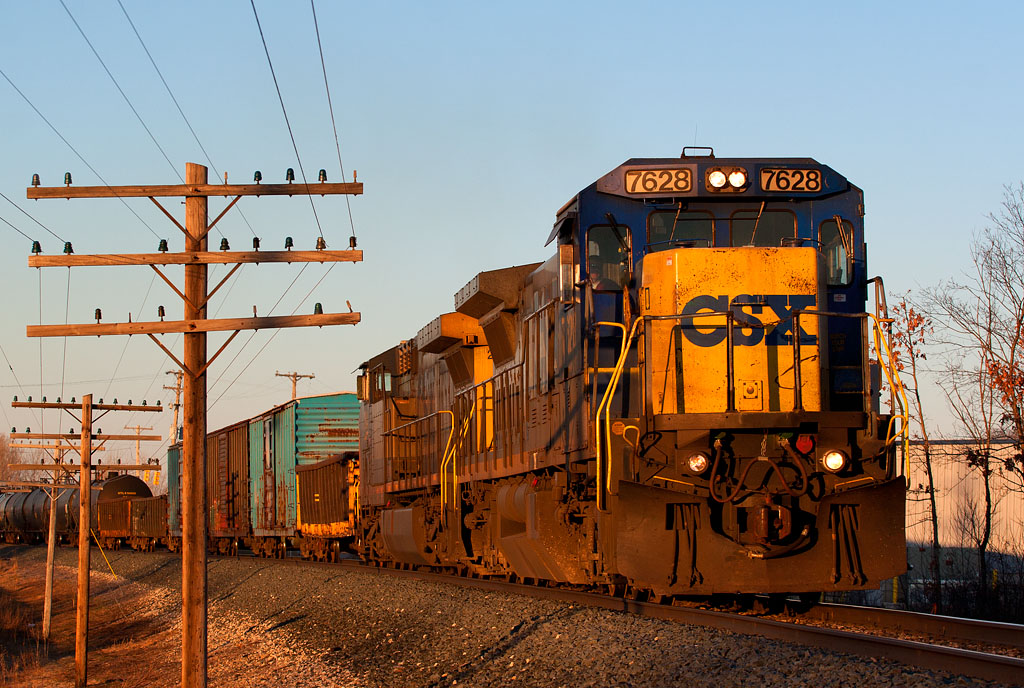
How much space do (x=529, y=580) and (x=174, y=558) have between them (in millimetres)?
21102

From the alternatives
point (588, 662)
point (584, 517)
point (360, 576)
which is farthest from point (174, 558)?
point (588, 662)

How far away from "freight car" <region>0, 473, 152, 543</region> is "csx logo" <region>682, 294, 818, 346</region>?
36242 millimetres

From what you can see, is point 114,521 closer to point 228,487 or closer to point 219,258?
point 228,487

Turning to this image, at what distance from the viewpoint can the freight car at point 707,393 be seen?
29.5 feet

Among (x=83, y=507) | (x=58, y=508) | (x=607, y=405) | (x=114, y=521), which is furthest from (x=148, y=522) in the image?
(x=607, y=405)

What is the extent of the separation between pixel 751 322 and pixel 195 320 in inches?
208

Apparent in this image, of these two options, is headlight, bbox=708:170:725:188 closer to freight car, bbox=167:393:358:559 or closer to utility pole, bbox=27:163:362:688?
utility pole, bbox=27:163:362:688

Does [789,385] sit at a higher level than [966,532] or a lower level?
higher

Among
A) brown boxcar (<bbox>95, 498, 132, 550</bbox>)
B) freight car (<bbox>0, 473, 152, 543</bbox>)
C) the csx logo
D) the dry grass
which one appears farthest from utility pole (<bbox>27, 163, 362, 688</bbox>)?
brown boxcar (<bbox>95, 498, 132, 550</bbox>)

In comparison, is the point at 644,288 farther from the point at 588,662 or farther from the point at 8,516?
the point at 8,516

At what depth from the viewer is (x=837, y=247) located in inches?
404

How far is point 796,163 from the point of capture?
1023 cm

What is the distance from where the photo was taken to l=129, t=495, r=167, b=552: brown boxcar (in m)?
40.0

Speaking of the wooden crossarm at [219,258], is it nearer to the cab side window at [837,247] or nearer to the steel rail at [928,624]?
the cab side window at [837,247]
